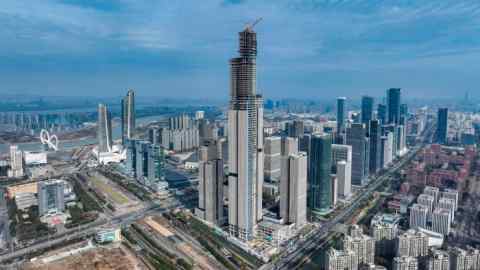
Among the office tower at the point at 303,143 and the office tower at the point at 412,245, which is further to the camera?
the office tower at the point at 303,143

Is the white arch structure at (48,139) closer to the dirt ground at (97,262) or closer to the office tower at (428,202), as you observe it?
the dirt ground at (97,262)

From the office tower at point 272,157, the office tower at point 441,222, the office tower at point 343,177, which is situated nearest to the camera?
the office tower at point 441,222

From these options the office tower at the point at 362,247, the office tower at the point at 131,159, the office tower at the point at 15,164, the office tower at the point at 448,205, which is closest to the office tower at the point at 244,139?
the office tower at the point at 362,247

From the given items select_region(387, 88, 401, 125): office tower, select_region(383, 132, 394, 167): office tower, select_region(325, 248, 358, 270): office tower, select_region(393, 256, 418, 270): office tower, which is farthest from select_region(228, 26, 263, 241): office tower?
select_region(387, 88, 401, 125): office tower

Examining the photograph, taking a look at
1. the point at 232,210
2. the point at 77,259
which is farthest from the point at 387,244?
the point at 77,259

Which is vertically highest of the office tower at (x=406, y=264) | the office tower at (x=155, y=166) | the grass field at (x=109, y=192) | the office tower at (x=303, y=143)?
the office tower at (x=303, y=143)

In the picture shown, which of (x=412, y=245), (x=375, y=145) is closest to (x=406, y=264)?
(x=412, y=245)

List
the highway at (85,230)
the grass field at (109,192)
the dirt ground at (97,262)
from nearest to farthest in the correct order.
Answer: the dirt ground at (97,262), the highway at (85,230), the grass field at (109,192)
